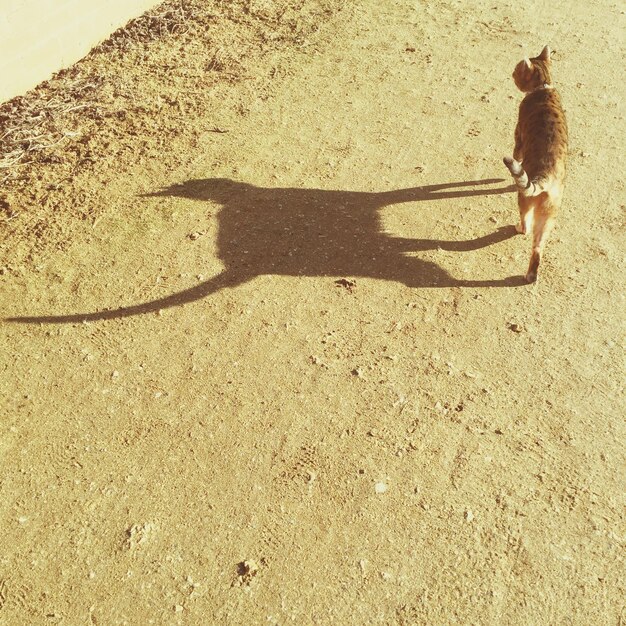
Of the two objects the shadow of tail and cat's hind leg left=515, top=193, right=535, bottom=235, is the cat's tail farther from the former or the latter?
the shadow of tail

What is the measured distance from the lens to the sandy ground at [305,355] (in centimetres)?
352

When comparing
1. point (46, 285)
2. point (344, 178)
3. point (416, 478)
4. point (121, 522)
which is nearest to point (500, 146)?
point (344, 178)

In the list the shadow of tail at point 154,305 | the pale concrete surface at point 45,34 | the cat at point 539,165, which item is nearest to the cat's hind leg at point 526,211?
the cat at point 539,165

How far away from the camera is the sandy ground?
352cm

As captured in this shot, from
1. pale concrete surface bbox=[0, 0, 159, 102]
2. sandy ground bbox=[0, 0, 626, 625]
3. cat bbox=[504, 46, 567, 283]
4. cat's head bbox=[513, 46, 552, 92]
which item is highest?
pale concrete surface bbox=[0, 0, 159, 102]

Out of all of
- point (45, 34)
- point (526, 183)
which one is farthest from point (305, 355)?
point (45, 34)

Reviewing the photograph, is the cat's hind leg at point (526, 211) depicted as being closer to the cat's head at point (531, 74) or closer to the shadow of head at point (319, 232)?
the shadow of head at point (319, 232)

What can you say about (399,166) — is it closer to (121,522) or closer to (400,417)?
(400,417)

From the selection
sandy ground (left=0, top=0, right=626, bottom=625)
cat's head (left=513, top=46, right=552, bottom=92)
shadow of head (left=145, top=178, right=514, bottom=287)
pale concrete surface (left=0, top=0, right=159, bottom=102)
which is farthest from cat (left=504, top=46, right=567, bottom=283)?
pale concrete surface (left=0, top=0, right=159, bottom=102)

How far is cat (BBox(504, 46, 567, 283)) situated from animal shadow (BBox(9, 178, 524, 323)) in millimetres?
399

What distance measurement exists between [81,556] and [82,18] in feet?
20.2

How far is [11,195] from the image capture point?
592 centimetres

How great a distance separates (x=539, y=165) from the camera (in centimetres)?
500

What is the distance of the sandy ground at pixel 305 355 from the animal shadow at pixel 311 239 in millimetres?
26
